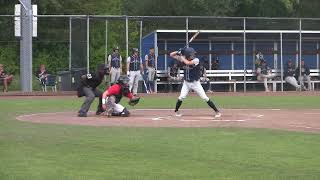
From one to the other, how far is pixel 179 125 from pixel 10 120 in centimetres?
432

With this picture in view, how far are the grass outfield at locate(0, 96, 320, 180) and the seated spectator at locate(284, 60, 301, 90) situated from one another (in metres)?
19.1

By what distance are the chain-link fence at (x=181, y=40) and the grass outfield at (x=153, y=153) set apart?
15.7 m

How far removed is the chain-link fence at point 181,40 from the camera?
31.7 metres

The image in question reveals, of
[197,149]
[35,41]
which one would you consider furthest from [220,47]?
[197,149]

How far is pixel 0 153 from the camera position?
36.2 feet

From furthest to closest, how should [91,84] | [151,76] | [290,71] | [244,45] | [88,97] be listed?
[290,71], [244,45], [151,76], [91,84], [88,97]

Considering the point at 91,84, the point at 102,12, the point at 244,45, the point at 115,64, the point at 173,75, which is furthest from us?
the point at 102,12

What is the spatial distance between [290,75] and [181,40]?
5.59 meters

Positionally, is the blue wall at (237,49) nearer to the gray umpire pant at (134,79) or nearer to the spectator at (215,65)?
the spectator at (215,65)

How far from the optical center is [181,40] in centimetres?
3341

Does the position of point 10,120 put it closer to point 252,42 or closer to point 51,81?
point 51,81

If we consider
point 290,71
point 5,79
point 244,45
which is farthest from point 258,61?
point 5,79

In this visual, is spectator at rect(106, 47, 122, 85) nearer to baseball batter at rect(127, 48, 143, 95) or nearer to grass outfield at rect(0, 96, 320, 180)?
baseball batter at rect(127, 48, 143, 95)

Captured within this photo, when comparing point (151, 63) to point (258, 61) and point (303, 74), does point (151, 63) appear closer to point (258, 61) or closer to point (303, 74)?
point (258, 61)
